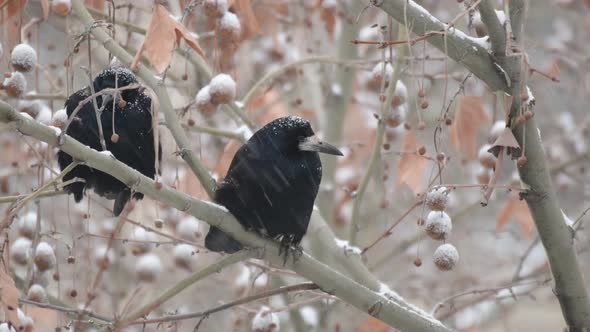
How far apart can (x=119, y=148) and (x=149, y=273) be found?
95 centimetres

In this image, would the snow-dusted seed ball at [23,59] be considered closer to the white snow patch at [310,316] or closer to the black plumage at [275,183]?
the black plumage at [275,183]

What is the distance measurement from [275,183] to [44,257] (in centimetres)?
91

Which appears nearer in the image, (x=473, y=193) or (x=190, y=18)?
(x=190, y=18)

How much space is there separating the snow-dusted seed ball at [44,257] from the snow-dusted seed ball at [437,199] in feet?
4.54

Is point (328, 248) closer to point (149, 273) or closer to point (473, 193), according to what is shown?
point (149, 273)

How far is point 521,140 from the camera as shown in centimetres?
284

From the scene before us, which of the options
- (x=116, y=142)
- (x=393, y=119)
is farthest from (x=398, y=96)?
(x=116, y=142)

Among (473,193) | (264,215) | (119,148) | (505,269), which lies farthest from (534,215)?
(473,193)

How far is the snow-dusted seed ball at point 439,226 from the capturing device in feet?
8.74

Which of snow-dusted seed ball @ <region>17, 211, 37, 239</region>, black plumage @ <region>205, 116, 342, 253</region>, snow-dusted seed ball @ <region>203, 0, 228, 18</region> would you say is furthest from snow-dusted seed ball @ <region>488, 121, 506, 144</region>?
snow-dusted seed ball @ <region>17, 211, 37, 239</region>

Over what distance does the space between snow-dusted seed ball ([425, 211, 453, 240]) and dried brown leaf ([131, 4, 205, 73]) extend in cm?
90

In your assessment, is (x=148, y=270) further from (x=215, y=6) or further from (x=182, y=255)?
(x=215, y=6)

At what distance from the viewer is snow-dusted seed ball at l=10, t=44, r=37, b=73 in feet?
9.17

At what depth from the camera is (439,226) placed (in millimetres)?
2662
